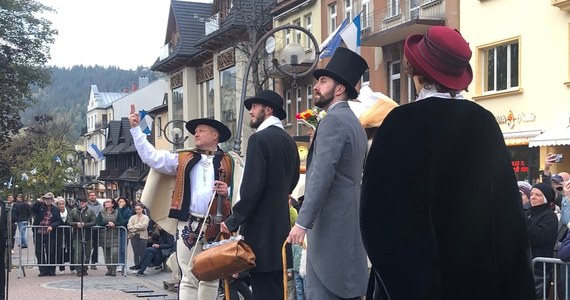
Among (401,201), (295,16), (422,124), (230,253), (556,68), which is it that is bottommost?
(230,253)

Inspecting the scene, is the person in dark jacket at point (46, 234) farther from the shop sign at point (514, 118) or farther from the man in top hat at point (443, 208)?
the man in top hat at point (443, 208)

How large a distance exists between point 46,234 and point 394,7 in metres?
14.9

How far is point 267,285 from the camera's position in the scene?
6238 millimetres

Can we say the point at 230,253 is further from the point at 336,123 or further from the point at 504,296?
the point at 504,296

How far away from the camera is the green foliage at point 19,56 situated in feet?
100

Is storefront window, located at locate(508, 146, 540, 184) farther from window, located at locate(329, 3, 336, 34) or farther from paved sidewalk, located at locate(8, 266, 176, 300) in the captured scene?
window, located at locate(329, 3, 336, 34)

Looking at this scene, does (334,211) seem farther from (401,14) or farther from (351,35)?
(401,14)

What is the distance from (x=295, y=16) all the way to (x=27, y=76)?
42.9ft

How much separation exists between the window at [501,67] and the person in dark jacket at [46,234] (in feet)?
40.8

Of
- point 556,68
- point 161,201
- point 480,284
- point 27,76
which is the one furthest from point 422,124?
point 27,76

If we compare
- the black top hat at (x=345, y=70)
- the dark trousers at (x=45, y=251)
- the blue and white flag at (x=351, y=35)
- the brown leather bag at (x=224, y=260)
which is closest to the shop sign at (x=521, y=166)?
the blue and white flag at (x=351, y=35)

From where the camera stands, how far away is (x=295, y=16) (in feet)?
112

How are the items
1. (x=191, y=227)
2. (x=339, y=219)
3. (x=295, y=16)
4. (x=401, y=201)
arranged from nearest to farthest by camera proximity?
(x=401, y=201), (x=339, y=219), (x=191, y=227), (x=295, y=16)

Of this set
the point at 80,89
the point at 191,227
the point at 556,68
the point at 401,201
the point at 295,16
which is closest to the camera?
the point at 401,201
